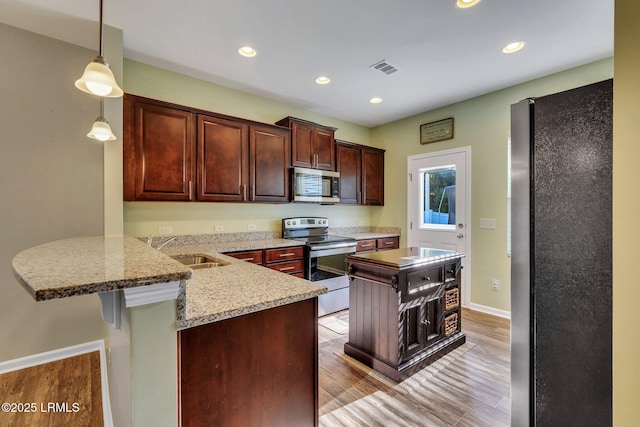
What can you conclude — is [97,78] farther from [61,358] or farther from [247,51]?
[61,358]

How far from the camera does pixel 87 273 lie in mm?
715

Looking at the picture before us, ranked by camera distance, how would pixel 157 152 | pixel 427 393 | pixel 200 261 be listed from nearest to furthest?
pixel 427 393 < pixel 200 261 < pixel 157 152

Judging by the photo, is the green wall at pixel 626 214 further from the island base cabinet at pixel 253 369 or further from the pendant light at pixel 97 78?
the pendant light at pixel 97 78

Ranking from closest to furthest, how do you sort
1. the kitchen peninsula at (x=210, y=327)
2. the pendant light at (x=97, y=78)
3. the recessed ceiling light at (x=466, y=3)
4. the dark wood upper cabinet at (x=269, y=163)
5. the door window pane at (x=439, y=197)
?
the kitchen peninsula at (x=210, y=327) < the pendant light at (x=97, y=78) < the recessed ceiling light at (x=466, y=3) < the dark wood upper cabinet at (x=269, y=163) < the door window pane at (x=439, y=197)

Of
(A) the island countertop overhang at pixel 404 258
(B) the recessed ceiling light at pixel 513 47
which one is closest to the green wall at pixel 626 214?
(A) the island countertop overhang at pixel 404 258

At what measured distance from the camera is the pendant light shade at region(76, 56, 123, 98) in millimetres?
1461

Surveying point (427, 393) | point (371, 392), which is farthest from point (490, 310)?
point (371, 392)

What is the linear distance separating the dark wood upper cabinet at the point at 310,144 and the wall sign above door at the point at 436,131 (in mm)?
1434

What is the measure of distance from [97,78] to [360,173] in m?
3.58

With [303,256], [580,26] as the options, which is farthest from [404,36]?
[303,256]

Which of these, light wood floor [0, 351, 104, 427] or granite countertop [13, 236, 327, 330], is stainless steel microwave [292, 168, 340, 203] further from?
light wood floor [0, 351, 104, 427]

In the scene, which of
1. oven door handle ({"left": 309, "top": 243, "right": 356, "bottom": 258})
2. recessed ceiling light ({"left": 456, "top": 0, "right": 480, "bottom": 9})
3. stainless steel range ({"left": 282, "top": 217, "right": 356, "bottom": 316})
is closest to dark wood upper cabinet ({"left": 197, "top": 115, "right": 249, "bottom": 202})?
stainless steel range ({"left": 282, "top": 217, "right": 356, "bottom": 316})

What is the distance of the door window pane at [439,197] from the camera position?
3875mm

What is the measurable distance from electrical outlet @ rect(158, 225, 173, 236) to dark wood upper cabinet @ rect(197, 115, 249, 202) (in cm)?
50
